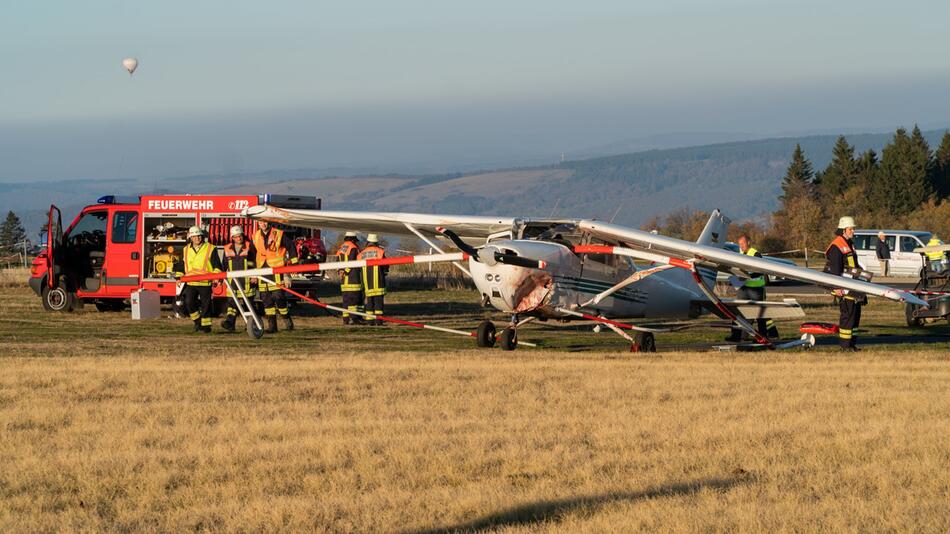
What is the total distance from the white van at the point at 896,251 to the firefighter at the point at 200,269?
2658 cm

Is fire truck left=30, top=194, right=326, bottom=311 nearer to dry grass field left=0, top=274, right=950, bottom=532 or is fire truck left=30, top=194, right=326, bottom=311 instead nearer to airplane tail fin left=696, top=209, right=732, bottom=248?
airplane tail fin left=696, top=209, right=732, bottom=248

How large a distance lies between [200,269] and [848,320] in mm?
10506

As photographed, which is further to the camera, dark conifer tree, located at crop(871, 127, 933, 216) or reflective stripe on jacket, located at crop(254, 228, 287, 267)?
dark conifer tree, located at crop(871, 127, 933, 216)

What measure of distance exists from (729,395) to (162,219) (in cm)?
1644

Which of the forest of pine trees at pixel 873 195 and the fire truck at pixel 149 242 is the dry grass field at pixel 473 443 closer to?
the fire truck at pixel 149 242

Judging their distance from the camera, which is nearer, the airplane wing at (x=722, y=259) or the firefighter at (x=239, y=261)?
the airplane wing at (x=722, y=259)


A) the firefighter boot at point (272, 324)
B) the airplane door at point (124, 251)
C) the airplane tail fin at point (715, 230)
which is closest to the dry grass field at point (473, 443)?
the firefighter boot at point (272, 324)

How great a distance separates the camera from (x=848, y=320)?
17938 mm

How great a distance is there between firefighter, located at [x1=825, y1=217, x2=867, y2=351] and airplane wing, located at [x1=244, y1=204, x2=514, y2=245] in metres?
4.72

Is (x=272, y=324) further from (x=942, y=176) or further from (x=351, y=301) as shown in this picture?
(x=942, y=176)

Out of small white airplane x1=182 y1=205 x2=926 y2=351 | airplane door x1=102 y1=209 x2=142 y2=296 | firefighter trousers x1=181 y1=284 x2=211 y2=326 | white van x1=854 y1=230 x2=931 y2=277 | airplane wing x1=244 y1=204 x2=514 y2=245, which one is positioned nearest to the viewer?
small white airplane x1=182 y1=205 x2=926 y2=351

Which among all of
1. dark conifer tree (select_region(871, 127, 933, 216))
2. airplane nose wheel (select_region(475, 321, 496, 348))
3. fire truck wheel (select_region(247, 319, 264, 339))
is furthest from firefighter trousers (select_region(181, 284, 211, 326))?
dark conifer tree (select_region(871, 127, 933, 216))

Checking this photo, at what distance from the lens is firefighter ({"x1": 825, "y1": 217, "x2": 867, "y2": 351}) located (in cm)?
1780

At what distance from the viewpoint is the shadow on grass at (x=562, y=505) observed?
7266 millimetres
